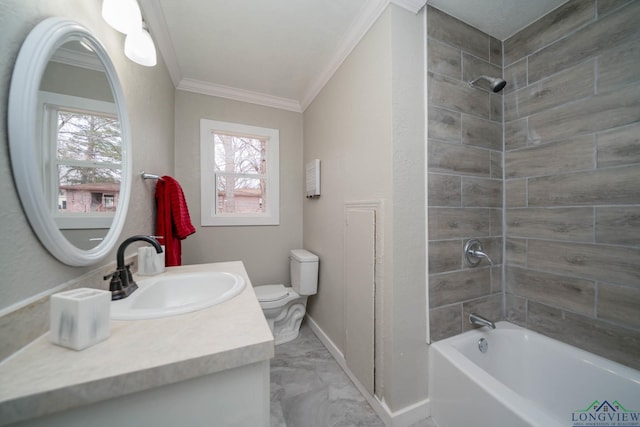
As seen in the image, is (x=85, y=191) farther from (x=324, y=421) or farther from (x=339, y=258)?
(x=324, y=421)

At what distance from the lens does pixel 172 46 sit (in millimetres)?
1637

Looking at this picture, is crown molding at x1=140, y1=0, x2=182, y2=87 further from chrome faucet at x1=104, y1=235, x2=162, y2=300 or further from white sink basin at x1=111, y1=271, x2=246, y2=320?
white sink basin at x1=111, y1=271, x2=246, y2=320

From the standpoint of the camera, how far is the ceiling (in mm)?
1293

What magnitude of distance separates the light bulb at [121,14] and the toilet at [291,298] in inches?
69.0

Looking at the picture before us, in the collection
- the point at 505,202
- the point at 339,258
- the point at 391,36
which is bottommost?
the point at 339,258

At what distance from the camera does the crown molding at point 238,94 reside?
208cm

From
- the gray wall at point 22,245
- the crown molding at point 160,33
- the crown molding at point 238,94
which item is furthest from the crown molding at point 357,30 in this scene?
the gray wall at point 22,245

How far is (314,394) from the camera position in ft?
4.74

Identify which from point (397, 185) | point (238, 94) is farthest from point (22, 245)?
point (238, 94)

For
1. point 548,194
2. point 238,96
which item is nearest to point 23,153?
point 238,96

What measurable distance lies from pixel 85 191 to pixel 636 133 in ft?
7.78

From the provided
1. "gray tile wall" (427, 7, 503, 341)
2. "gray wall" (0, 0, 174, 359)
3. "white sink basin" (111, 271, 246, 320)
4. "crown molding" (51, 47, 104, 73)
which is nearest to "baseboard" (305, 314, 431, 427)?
"gray tile wall" (427, 7, 503, 341)

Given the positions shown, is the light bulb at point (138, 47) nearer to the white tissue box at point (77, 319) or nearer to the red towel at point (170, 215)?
the red towel at point (170, 215)

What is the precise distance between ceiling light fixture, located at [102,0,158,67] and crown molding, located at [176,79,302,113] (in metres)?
1.23
